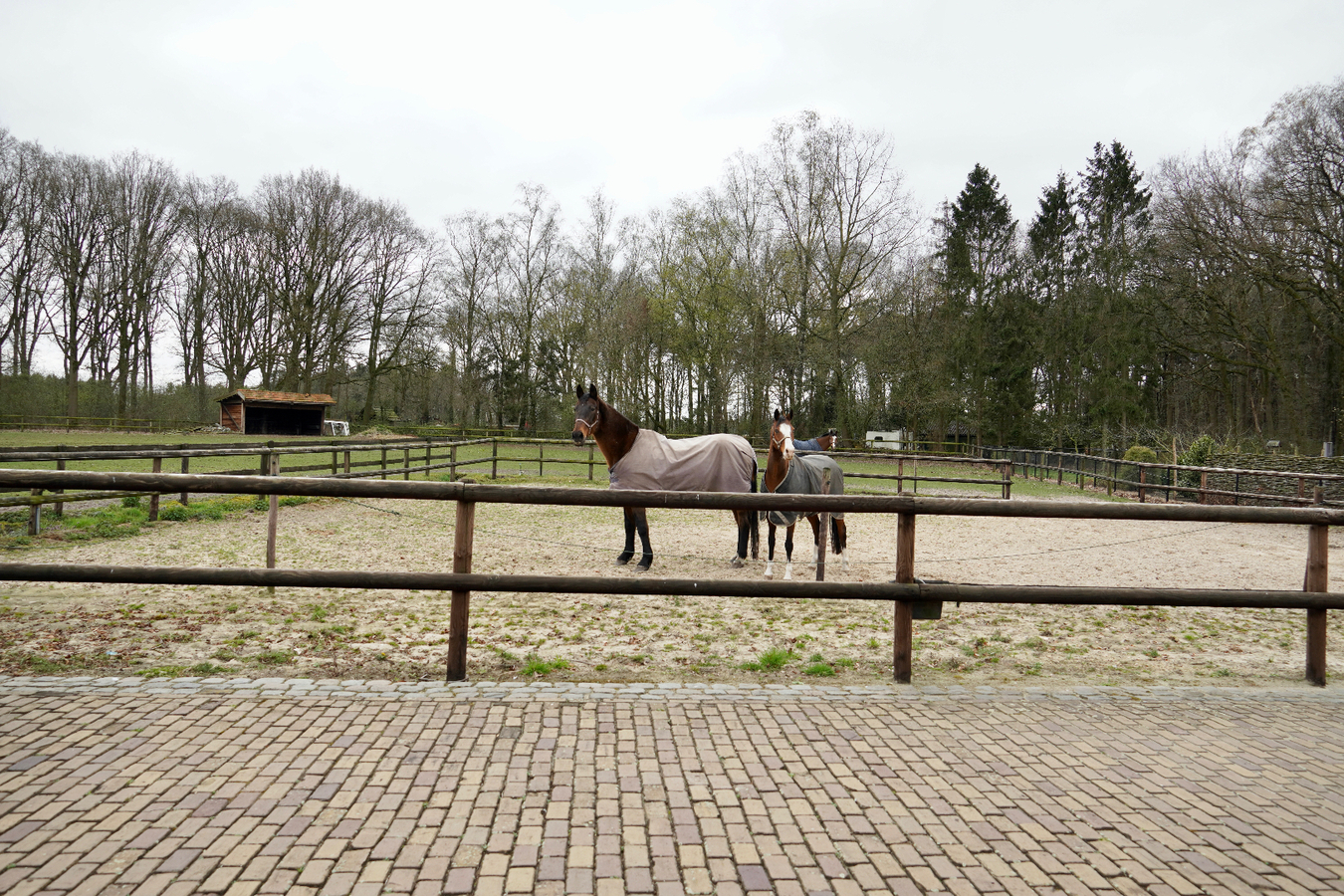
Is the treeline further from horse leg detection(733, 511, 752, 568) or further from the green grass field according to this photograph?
horse leg detection(733, 511, 752, 568)

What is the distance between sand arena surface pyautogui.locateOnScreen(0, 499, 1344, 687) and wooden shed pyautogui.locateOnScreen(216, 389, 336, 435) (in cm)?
3880

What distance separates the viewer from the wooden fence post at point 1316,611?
4.20 m

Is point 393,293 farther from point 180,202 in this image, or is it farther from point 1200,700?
point 1200,700

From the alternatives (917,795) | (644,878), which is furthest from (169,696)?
Answer: (917,795)

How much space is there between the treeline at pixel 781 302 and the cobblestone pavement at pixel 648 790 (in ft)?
80.0

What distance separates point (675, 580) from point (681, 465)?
4.49 metres

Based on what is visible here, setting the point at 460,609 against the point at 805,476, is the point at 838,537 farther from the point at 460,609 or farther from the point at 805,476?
the point at 460,609

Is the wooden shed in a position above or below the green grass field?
above

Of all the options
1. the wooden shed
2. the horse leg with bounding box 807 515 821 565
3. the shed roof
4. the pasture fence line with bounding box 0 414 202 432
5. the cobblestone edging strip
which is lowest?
the cobblestone edging strip

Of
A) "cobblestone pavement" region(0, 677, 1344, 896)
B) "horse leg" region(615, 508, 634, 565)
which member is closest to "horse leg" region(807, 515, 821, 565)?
"horse leg" region(615, 508, 634, 565)

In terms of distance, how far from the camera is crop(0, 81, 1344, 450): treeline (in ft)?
80.6

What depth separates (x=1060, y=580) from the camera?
790 cm

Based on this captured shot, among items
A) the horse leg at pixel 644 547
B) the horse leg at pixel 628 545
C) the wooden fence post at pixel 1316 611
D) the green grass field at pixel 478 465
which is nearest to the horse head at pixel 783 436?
the horse leg at pixel 644 547

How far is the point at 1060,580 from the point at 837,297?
25529mm
